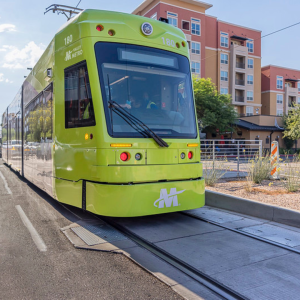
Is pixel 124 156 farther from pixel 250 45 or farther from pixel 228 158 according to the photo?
pixel 250 45

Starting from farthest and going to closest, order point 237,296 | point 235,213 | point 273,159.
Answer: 1. point 273,159
2. point 235,213
3. point 237,296

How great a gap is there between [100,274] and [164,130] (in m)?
2.80

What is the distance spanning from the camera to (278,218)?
6.20m

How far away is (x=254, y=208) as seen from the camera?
22.0 feet

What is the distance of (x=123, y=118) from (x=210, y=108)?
105ft

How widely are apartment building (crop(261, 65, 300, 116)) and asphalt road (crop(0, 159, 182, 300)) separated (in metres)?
58.6

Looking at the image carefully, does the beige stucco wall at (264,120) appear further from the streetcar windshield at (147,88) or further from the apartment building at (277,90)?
the streetcar windshield at (147,88)

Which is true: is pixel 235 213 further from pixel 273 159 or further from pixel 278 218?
pixel 273 159

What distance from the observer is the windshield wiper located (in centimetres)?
535

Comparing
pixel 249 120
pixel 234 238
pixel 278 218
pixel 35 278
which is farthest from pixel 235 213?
pixel 249 120

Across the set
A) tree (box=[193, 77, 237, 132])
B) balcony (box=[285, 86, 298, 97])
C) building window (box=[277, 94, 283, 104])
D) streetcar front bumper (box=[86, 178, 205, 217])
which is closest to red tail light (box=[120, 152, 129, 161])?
streetcar front bumper (box=[86, 178, 205, 217])

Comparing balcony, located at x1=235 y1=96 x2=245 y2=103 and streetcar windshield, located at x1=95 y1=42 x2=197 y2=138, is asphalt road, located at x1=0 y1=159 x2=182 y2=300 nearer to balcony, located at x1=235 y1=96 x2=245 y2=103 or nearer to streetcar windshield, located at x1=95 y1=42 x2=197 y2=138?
streetcar windshield, located at x1=95 y1=42 x2=197 y2=138

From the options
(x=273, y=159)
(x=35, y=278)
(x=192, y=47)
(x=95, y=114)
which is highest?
(x=192, y=47)

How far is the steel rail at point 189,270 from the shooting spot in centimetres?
338
